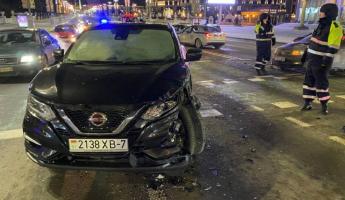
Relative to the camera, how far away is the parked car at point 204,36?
21.4 metres

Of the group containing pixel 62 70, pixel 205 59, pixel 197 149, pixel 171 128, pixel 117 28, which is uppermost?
pixel 117 28

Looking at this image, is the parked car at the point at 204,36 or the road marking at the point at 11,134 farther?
the parked car at the point at 204,36

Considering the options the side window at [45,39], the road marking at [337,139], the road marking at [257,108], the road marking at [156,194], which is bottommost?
the road marking at [257,108]

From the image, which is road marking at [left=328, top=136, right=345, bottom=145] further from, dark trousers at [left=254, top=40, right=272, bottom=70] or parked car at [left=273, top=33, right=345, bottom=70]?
dark trousers at [left=254, top=40, right=272, bottom=70]

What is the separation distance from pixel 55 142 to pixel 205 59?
43.4 feet

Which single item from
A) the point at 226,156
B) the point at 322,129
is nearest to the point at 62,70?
the point at 226,156

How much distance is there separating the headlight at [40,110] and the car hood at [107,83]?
0.08m

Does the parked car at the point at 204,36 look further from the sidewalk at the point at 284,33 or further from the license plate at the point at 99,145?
the license plate at the point at 99,145

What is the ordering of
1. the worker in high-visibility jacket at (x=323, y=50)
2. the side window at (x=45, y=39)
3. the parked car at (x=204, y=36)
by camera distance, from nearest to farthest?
the worker in high-visibility jacket at (x=323, y=50) < the side window at (x=45, y=39) < the parked car at (x=204, y=36)

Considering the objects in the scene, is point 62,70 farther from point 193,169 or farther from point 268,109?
point 268,109

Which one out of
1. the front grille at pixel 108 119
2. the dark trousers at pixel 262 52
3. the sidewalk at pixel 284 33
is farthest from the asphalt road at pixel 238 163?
the sidewalk at pixel 284 33

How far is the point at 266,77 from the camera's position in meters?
11.7

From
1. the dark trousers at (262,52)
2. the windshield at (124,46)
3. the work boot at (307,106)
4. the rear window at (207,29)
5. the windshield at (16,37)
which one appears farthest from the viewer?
the rear window at (207,29)

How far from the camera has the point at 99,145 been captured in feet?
12.2
